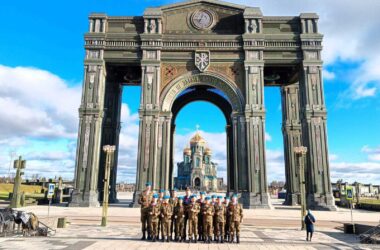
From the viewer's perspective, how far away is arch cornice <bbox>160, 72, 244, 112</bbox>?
32.4 meters

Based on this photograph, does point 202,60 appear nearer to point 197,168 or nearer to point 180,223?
point 180,223

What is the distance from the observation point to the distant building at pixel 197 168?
97.3 m

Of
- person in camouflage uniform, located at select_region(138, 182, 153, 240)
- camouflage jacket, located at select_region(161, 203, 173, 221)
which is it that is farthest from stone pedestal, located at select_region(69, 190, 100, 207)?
camouflage jacket, located at select_region(161, 203, 173, 221)

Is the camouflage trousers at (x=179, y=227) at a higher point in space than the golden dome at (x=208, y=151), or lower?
lower

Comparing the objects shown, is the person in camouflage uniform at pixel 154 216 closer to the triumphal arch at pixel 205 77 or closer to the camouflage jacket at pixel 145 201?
the camouflage jacket at pixel 145 201

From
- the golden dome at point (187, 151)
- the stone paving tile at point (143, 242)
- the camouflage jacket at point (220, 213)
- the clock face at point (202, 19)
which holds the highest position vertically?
the clock face at point (202, 19)

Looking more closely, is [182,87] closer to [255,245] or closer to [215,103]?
[215,103]

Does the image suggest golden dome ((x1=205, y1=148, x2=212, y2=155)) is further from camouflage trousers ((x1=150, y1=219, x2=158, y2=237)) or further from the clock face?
camouflage trousers ((x1=150, y1=219, x2=158, y2=237))

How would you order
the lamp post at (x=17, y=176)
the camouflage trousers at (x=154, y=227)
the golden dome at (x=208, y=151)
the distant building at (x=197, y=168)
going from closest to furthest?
1. the camouflage trousers at (x=154, y=227)
2. the lamp post at (x=17, y=176)
3. the distant building at (x=197, y=168)
4. the golden dome at (x=208, y=151)

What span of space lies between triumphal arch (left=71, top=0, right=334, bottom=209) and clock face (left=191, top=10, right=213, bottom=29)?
0.12 m

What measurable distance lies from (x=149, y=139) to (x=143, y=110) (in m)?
3.19

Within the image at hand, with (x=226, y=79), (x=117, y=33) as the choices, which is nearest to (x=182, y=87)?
(x=226, y=79)

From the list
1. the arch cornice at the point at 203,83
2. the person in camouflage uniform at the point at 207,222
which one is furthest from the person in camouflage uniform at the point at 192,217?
the arch cornice at the point at 203,83

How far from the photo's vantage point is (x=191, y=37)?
33.2 metres
